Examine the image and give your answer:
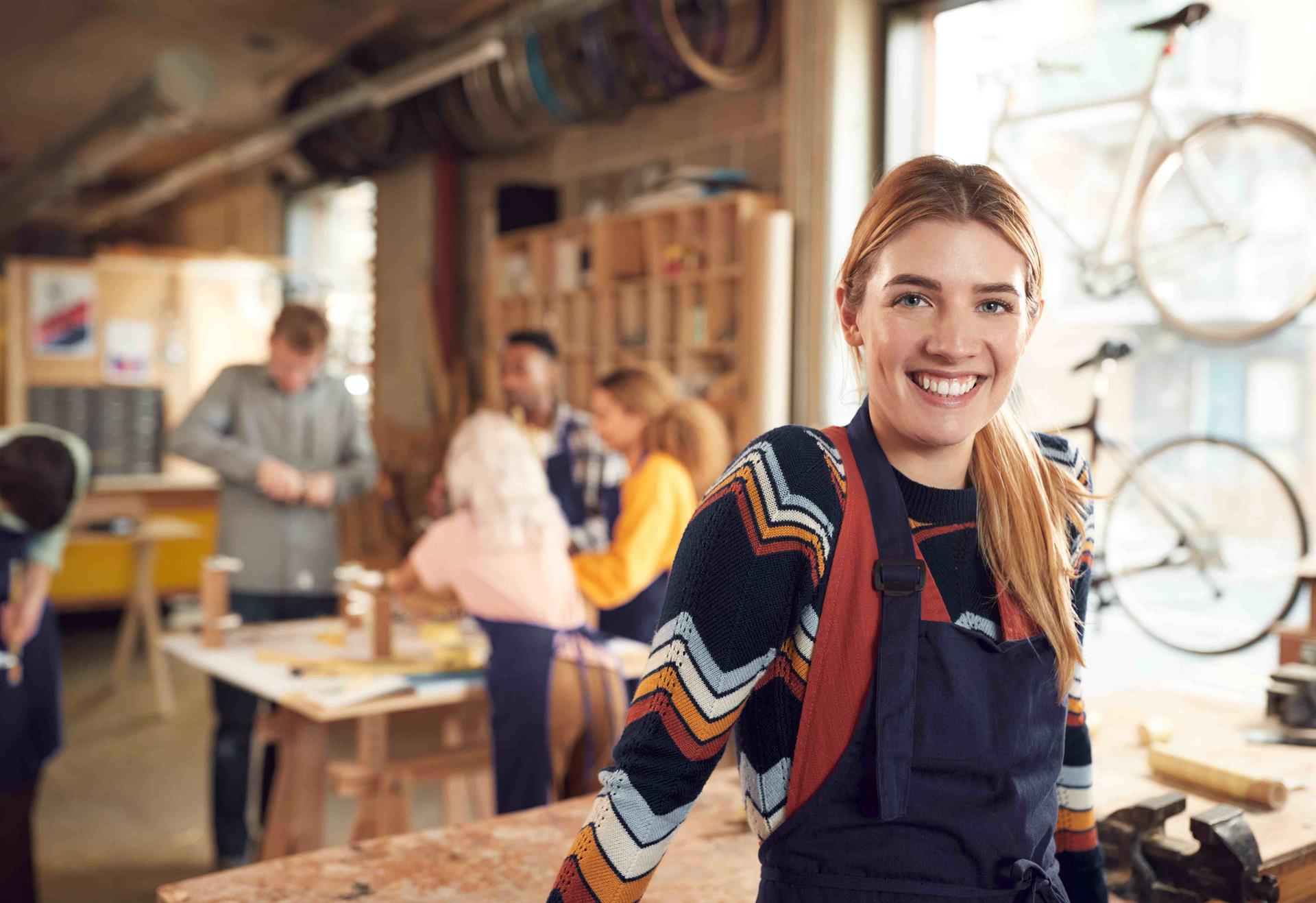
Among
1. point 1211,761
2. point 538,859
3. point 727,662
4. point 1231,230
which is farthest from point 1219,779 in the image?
point 1231,230

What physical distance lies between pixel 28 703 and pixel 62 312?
6702mm

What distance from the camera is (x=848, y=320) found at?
1.32m

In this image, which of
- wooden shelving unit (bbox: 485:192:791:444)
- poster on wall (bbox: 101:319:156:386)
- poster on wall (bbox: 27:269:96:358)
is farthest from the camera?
poster on wall (bbox: 101:319:156:386)

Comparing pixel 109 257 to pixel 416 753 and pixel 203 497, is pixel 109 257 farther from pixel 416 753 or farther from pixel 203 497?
pixel 416 753

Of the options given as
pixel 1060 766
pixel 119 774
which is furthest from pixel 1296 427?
pixel 119 774

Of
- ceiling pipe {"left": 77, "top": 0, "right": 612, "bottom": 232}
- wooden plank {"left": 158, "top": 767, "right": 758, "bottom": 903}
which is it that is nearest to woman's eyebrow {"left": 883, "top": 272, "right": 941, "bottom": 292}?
wooden plank {"left": 158, "top": 767, "right": 758, "bottom": 903}

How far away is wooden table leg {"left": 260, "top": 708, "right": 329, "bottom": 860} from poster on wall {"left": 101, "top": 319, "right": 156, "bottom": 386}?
6.41m

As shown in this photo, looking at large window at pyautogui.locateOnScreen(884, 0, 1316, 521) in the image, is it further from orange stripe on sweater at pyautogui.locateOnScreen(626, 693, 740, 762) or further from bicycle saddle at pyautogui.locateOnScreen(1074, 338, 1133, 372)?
orange stripe on sweater at pyautogui.locateOnScreen(626, 693, 740, 762)

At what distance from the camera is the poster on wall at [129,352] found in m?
8.80

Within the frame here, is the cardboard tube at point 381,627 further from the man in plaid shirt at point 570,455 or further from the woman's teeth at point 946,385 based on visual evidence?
the woman's teeth at point 946,385

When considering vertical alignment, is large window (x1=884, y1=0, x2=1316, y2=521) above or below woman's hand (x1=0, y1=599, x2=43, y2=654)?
above

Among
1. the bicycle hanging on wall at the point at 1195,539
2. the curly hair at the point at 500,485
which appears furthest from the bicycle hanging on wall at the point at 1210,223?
the curly hair at the point at 500,485

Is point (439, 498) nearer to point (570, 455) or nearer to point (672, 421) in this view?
point (570, 455)

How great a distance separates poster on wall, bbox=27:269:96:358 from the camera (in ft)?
28.1
